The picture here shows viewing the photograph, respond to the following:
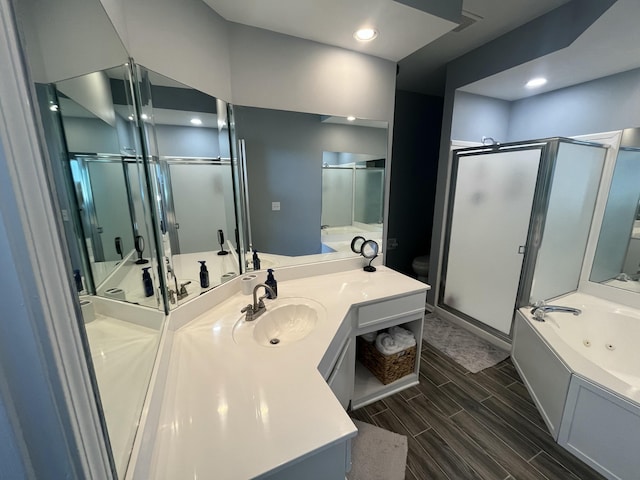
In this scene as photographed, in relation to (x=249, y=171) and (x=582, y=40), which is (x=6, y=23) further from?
(x=582, y=40)

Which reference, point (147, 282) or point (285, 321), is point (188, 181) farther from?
point (285, 321)

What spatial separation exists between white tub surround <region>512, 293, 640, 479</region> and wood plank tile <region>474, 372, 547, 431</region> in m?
0.05

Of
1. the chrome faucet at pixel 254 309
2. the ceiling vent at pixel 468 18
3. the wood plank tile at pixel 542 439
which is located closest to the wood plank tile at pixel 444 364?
the wood plank tile at pixel 542 439

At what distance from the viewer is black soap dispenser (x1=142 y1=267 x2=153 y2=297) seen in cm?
102

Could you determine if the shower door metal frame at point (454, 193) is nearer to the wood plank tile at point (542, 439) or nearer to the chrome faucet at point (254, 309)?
the wood plank tile at point (542, 439)

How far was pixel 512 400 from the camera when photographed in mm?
1799

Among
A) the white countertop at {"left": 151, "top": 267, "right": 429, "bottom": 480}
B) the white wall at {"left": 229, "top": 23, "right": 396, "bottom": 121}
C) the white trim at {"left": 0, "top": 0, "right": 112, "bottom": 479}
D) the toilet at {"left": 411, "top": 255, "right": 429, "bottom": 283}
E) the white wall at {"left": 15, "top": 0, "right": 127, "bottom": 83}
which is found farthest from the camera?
the toilet at {"left": 411, "top": 255, "right": 429, "bottom": 283}

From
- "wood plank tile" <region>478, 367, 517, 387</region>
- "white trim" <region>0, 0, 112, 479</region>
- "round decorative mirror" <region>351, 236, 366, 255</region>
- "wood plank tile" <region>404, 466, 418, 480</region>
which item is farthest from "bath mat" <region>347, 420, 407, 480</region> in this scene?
"white trim" <region>0, 0, 112, 479</region>

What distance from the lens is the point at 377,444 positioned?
1.49m

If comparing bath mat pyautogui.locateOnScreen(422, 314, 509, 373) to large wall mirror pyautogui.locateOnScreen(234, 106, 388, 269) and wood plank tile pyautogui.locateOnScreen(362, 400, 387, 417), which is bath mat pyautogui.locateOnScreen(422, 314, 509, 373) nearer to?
wood plank tile pyautogui.locateOnScreen(362, 400, 387, 417)

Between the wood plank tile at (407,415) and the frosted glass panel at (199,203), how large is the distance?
1.56 m

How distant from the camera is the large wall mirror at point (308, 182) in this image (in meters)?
1.63

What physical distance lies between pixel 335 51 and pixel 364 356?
7.14ft

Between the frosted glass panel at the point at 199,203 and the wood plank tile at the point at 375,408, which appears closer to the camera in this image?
the frosted glass panel at the point at 199,203
